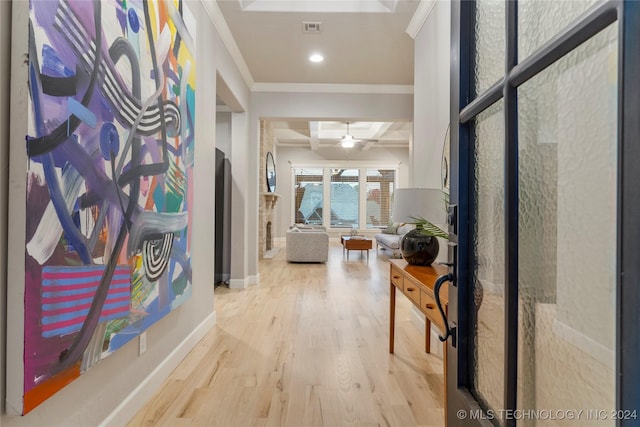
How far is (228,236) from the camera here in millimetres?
4891

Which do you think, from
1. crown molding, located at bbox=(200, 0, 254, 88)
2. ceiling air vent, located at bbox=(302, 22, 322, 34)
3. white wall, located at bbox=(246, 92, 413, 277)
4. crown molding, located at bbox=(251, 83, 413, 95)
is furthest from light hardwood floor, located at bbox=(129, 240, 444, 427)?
crown molding, located at bbox=(251, 83, 413, 95)

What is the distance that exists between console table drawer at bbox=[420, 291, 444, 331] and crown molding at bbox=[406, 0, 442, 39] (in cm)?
244

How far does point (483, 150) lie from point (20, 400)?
1.47 m

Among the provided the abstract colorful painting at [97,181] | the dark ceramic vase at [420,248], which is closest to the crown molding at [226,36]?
the abstract colorful painting at [97,181]

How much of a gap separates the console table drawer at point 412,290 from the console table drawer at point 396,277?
0.11 metres

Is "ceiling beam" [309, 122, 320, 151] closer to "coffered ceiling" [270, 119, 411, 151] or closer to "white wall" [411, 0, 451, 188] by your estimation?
"coffered ceiling" [270, 119, 411, 151]

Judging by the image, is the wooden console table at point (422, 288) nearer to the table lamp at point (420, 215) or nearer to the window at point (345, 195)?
the table lamp at point (420, 215)

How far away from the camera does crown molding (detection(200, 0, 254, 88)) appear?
9.71ft

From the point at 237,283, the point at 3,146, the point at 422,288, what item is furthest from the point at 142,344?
the point at 237,283

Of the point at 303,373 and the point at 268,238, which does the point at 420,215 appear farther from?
the point at 268,238

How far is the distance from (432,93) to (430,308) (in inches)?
77.5

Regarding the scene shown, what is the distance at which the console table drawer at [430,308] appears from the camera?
1.67 metres

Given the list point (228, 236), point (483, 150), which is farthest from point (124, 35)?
point (228, 236)

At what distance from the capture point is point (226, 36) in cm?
350
